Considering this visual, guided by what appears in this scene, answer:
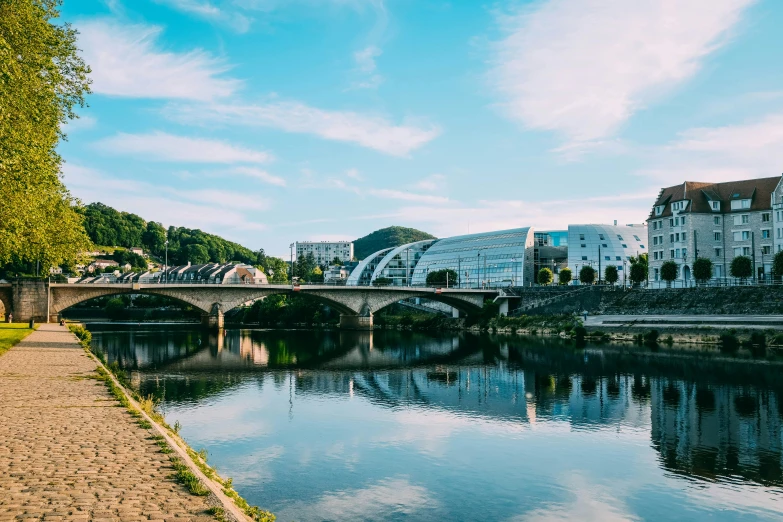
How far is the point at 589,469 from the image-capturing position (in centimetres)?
2064

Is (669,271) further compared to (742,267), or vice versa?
(669,271)

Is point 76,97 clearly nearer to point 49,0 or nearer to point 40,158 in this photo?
point 49,0

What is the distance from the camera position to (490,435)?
25547mm

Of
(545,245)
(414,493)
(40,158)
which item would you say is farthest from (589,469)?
(545,245)

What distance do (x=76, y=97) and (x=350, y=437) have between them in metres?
24.1

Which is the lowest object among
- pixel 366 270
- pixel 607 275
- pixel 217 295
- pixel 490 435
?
pixel 490 435

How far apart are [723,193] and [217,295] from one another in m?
67.4

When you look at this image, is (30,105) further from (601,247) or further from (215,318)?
(601,247)

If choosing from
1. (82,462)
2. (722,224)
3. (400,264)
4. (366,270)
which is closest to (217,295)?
(722,224)

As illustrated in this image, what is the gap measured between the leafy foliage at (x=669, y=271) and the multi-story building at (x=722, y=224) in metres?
3.78

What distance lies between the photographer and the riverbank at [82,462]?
1111 cm

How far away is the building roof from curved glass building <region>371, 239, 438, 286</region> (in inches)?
2875

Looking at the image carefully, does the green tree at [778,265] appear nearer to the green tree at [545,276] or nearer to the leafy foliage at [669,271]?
the leafy foliage at [669,271]

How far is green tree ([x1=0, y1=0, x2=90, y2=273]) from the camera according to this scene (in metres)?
24.9
